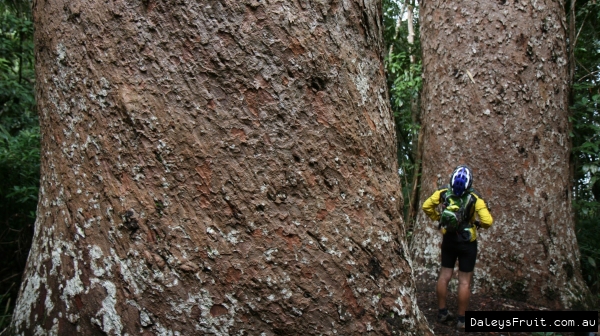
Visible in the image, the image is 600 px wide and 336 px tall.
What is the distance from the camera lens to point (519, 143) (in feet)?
17.4

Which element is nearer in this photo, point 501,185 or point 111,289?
point 111,289

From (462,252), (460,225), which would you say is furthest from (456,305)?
(460,225)

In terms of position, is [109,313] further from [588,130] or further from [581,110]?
[588,130]

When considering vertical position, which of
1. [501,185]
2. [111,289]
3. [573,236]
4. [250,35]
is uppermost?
[250,35]

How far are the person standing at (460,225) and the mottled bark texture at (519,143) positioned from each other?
645 millimetres

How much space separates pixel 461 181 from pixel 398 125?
522 cm

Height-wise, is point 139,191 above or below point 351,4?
below

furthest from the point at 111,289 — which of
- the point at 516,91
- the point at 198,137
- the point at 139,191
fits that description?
the point at 516,91

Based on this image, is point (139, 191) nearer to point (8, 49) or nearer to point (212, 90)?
point (212, 90)

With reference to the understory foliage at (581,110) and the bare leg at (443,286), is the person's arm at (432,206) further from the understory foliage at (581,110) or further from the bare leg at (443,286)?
the understory foliage at (581,110)

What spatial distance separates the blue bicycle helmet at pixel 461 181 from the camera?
455 cm

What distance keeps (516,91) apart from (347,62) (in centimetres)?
386

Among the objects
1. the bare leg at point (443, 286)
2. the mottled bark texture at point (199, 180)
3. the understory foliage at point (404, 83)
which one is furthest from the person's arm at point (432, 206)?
the understory foliage at point (404, 83)

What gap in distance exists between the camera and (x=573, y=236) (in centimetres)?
555
